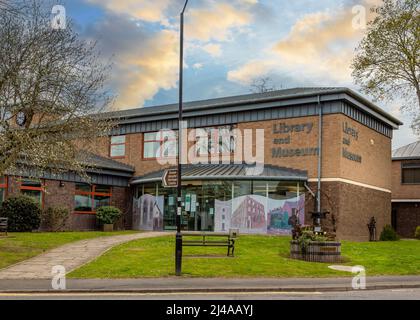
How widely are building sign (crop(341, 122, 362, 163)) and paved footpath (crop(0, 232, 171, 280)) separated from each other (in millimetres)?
14329

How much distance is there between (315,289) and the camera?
46.6ft

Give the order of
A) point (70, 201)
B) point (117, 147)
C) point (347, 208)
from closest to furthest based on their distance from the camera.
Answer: point (347, 208) → point (70, 201) → point (117, 147)

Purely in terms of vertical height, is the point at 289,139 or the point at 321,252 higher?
the point at 289,139

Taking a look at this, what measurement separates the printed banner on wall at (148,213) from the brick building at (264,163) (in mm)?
123

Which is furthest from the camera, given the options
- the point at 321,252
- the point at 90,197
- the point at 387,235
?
the point at 90,197

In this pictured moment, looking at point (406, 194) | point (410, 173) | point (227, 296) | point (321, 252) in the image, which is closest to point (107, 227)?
point (321, 252)

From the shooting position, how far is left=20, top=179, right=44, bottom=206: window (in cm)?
3116

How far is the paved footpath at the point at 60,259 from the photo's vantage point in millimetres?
16141

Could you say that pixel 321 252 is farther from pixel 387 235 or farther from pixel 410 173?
pixel 410 173

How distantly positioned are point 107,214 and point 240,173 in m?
9.07

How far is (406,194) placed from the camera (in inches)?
1781

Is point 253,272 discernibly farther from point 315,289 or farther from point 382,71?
point 382,71

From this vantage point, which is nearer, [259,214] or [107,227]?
[259,214]
